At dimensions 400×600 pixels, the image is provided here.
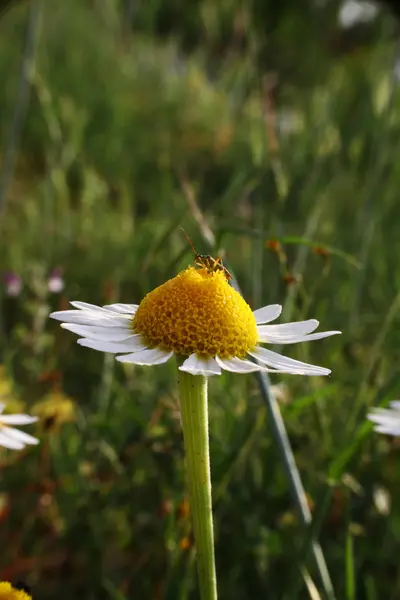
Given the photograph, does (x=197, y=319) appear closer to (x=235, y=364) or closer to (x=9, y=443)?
(x=235, y=364)

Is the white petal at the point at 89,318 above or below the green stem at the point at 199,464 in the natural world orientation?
above

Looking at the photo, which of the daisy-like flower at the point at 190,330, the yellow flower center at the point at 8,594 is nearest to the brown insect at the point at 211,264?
the daisy-like flower at the point at 190,330

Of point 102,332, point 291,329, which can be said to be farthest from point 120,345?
point 291,329

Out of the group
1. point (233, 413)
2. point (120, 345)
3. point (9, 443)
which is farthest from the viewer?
point (233, 413)

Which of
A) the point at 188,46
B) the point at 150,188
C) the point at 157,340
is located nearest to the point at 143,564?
the point at 157,340

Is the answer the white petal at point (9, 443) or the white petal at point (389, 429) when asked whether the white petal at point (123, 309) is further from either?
the white petal at point (389, 429)

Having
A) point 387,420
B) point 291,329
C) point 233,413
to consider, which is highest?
point 291,329
